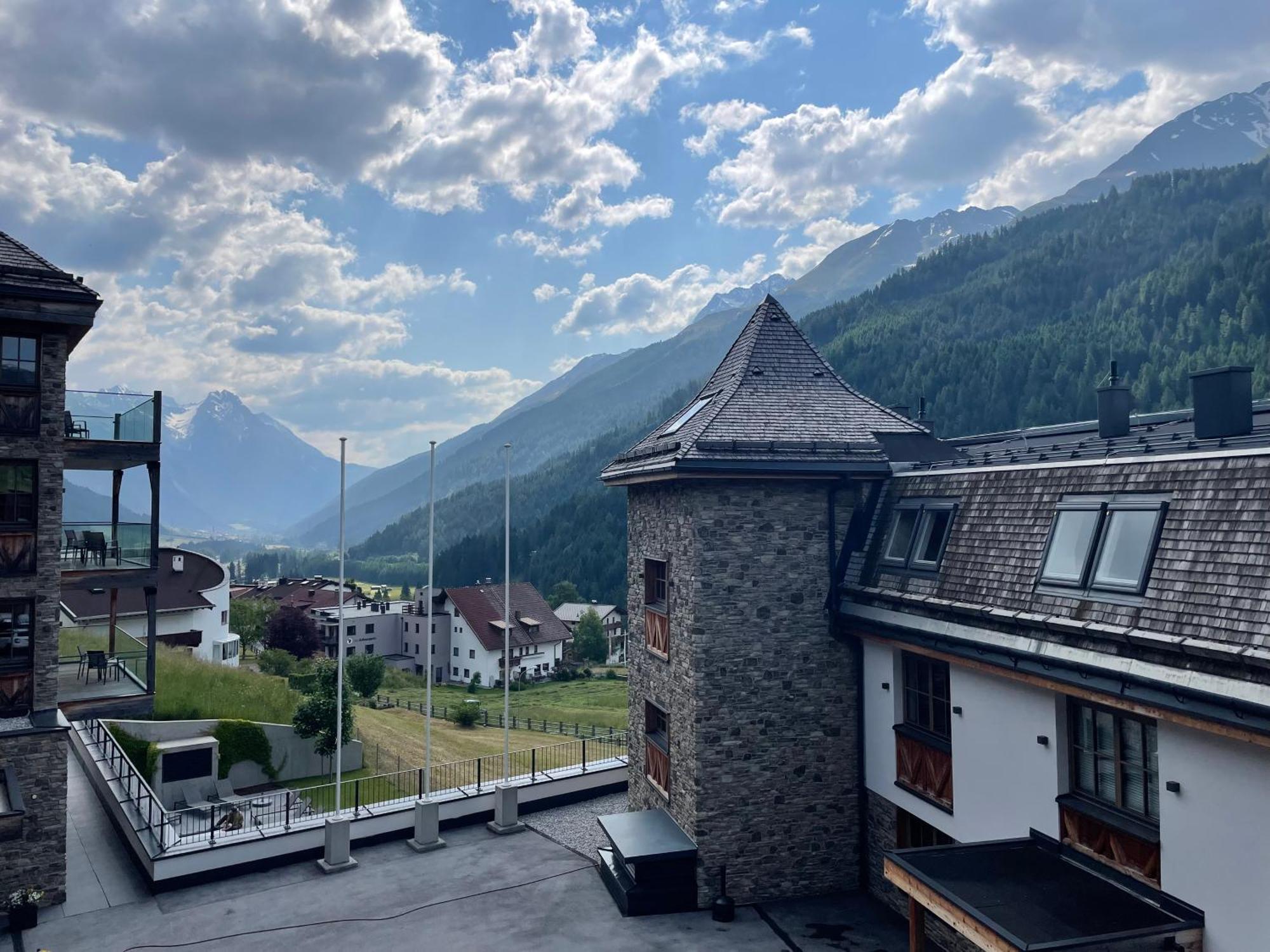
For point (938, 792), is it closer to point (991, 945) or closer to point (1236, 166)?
point (991, 945)

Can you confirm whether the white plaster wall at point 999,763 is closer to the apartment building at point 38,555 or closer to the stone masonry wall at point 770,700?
the stone masonry wall at point 770,700

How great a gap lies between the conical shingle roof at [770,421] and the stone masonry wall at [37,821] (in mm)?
11792

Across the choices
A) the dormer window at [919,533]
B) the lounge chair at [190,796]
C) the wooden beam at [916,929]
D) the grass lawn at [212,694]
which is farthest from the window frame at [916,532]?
the grass lawn at [212,694]

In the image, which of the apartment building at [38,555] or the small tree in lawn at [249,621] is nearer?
the apartment building at [38,555]

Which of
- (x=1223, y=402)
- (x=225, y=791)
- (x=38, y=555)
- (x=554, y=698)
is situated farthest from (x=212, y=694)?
(x=554, y=698)

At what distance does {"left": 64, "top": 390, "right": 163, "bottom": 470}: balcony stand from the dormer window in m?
15.9

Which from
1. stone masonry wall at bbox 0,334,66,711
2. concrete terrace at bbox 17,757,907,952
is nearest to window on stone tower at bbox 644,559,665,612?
concrete terrace at bbox 17,757,907,952

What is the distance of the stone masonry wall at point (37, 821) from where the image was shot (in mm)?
14562

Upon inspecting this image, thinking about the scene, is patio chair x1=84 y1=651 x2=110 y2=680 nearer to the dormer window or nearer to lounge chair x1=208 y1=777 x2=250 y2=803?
lounge chair x1=208 y1=777 x2=250 y2=803

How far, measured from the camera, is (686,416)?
17328 mm

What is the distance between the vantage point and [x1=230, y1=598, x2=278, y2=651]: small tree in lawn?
61344 mm

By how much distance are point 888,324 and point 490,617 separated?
8712 cm

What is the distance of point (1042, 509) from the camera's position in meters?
11.1

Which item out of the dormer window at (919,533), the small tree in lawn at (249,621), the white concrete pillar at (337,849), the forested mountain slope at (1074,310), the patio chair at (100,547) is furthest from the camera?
the forested mountain slope at (1074,310)
